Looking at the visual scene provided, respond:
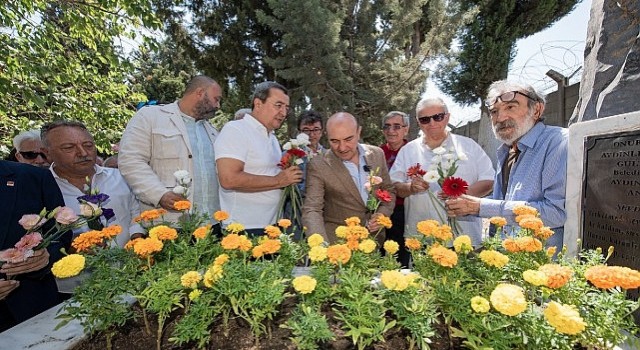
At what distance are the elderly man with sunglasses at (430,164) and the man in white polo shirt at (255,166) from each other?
1.03 m

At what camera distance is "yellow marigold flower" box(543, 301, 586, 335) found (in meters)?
1.01

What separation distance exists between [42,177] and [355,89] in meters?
7.70

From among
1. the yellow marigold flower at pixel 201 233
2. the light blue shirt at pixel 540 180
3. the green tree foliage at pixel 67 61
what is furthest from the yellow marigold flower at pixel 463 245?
the green tree foliage at pixel 67 61

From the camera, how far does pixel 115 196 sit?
296cm

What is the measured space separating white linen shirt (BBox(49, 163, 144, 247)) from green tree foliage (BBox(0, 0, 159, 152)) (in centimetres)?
209

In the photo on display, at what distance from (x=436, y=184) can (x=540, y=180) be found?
3.00 feet

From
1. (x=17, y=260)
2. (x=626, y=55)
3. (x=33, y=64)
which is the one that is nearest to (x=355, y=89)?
(x=33, y=64)

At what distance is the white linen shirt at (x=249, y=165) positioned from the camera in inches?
111

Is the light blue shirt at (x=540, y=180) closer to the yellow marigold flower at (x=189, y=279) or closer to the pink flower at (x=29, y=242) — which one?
the yellow marigold flower at (x=189, y=279)

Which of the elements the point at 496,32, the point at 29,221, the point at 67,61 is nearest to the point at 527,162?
the point at 29,221

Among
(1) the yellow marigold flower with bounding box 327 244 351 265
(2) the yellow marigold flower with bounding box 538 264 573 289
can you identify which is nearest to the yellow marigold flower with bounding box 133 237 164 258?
(1) the yellow marigold flower with bounding box 327 244 351 265

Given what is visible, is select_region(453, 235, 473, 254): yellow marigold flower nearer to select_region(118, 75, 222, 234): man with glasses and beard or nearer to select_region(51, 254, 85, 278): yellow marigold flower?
select_region(51, 254, 85, 278): yellow marigold flower

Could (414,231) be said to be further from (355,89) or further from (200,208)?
(355,89)

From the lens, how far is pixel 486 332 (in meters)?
1.27
